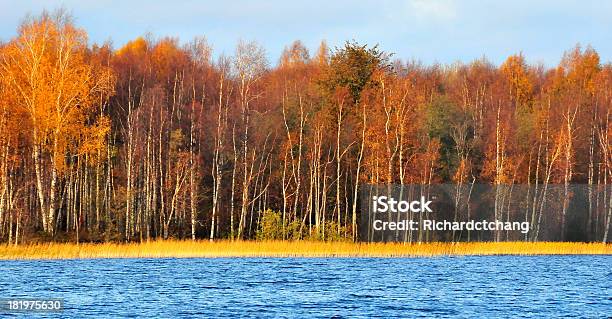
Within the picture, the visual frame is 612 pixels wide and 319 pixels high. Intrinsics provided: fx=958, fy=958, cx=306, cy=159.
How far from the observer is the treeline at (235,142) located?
50.2 meters

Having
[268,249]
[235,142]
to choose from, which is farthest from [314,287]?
[235,142]

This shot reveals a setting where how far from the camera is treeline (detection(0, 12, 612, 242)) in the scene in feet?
165

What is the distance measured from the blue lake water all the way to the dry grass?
2.27 feet

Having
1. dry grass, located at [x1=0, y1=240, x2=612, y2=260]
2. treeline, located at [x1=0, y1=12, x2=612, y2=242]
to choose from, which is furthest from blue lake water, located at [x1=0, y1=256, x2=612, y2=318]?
treeline, located at [x1=0, y1=12, x2=612, y2=242]

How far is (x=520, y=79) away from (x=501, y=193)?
26.4 meters

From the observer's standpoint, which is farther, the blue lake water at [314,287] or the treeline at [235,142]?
the treeline at [235,142]

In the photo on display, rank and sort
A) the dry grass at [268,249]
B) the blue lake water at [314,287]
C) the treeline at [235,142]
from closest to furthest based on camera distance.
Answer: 1. the blue lake water at [314,287]
2. the dry grass at [268,249]
3. the treeline at [235,142]

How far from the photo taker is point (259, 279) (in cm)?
3822

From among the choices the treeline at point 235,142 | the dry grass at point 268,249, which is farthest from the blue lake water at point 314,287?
the treeline at point 235,142

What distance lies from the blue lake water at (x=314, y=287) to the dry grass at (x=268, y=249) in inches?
27.3

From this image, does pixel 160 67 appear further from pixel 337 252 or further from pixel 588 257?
pixel 588 257

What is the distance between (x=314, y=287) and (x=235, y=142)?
2769 cm

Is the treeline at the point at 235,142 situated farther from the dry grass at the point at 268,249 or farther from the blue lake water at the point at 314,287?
the blue lake water at the point at 314,287

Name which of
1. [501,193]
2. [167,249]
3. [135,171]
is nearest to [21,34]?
[135,171]
